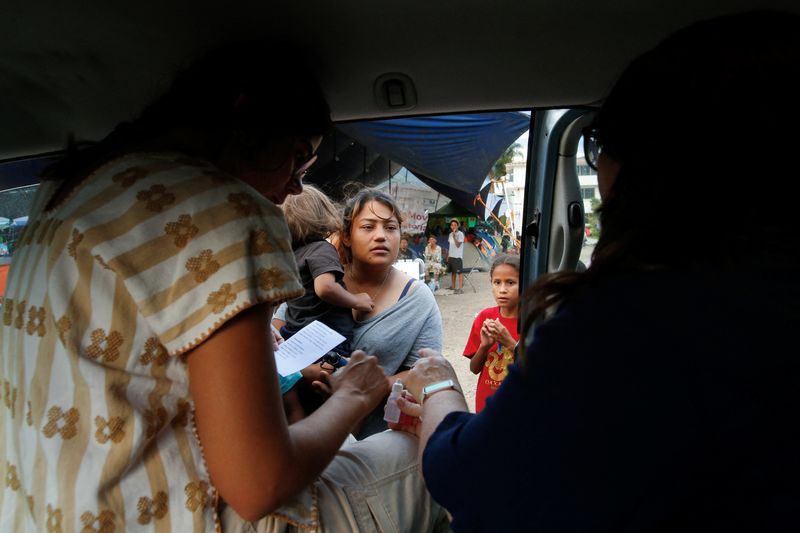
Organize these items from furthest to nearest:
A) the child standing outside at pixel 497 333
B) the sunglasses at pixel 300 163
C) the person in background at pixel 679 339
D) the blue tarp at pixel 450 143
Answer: the blue tarp at pixel 450 143 → the child standing outside at pixel 497 333 → the sunglasses at pixel 300 163 → the person in background at pixel 679 339

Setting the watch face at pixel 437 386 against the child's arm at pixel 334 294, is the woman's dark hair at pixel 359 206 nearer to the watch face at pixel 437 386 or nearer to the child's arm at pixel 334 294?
the child's arm at pixel 334 294

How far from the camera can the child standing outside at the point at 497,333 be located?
2599mm

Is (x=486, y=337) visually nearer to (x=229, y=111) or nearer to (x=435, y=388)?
(x=435, y=388)

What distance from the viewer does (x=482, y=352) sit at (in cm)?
264

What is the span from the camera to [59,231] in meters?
0.87

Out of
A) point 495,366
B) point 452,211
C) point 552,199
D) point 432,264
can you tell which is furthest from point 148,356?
point 452,211

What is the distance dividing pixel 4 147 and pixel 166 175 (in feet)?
4.91

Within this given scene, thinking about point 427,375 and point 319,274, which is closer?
point 427,375

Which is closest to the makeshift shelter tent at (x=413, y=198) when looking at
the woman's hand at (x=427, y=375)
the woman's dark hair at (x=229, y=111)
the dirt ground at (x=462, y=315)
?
the dirt ground at (x=462, y=315)

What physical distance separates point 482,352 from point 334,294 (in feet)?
2.84

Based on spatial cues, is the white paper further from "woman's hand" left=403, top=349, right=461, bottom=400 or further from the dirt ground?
the dirt ground

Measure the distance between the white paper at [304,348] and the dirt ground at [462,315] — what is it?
2275mm

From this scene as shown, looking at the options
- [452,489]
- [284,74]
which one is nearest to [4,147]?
[284,74]

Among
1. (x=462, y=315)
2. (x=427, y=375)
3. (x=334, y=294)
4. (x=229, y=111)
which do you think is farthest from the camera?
(x=462, y=315)
